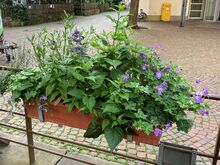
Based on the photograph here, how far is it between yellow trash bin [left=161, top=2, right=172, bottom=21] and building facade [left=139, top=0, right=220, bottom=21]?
0.90 ft

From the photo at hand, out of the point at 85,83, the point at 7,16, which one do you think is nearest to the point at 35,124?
the point at 85,83

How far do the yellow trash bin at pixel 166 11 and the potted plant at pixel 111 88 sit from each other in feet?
50.9

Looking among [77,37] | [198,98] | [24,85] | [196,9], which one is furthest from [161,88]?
[196,9]

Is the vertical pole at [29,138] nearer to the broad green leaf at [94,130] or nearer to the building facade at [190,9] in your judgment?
the broad green leaf at [94,130]

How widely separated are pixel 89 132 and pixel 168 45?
8.37m

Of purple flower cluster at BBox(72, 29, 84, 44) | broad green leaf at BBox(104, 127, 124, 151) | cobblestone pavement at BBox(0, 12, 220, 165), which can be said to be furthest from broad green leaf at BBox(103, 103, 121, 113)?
cobblestone pavement at BBox(0, 12, 220, 165)

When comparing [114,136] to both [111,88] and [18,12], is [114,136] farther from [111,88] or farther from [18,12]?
[18,12]

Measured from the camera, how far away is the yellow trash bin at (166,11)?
1630cm

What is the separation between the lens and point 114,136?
160 cm

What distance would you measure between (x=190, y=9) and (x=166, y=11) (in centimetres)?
224

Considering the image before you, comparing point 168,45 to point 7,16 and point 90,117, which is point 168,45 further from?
point 7,16

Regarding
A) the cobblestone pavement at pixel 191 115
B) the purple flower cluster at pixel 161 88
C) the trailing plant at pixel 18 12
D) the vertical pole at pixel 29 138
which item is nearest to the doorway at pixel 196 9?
the cobblestone pavement at pixel 191 115

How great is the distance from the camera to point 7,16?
50.5 feet

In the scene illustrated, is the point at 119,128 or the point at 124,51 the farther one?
the point at 124,51
